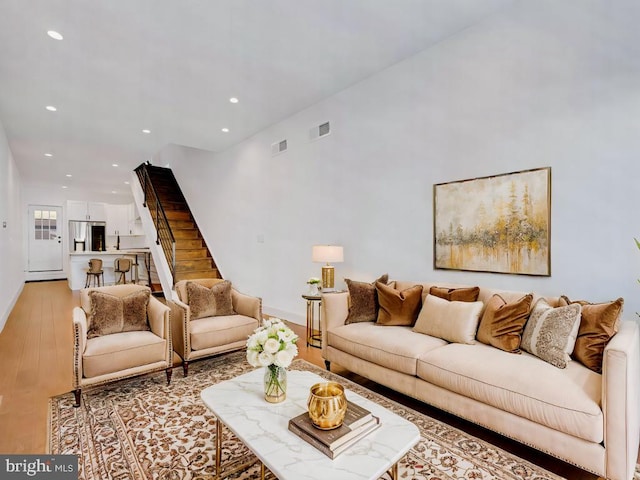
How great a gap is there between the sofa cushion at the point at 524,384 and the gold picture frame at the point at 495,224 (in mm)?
905

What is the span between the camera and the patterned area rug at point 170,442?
187 cm

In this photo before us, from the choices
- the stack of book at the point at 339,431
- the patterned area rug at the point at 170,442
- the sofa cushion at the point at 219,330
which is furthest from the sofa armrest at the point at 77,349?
the stack of book at the point at 339,431

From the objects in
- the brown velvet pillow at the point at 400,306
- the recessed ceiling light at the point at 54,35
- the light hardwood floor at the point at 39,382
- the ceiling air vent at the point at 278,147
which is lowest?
the light hardwood floor at the point at 39,382

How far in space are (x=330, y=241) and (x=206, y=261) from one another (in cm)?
378

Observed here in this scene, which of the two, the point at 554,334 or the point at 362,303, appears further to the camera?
the point at 362,303

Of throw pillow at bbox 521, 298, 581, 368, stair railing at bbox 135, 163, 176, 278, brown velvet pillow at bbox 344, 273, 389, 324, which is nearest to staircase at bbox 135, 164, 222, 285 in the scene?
stair railing at bbox 135, 163, 176, 278

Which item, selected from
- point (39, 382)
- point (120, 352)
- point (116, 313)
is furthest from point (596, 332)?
point (39, 382)

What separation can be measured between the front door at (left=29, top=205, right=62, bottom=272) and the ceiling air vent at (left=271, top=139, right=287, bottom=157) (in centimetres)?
974

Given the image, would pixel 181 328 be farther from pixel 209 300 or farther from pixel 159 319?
pixel 209 300

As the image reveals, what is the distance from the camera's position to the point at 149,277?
28.8 ft

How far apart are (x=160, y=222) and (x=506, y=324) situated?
711 cm

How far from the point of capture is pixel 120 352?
2697mm

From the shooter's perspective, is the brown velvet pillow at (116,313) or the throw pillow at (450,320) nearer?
the throw pillow at (450,320)

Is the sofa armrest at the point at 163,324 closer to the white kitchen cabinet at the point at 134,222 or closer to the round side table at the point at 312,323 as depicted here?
the round side table at the point at 312,323
